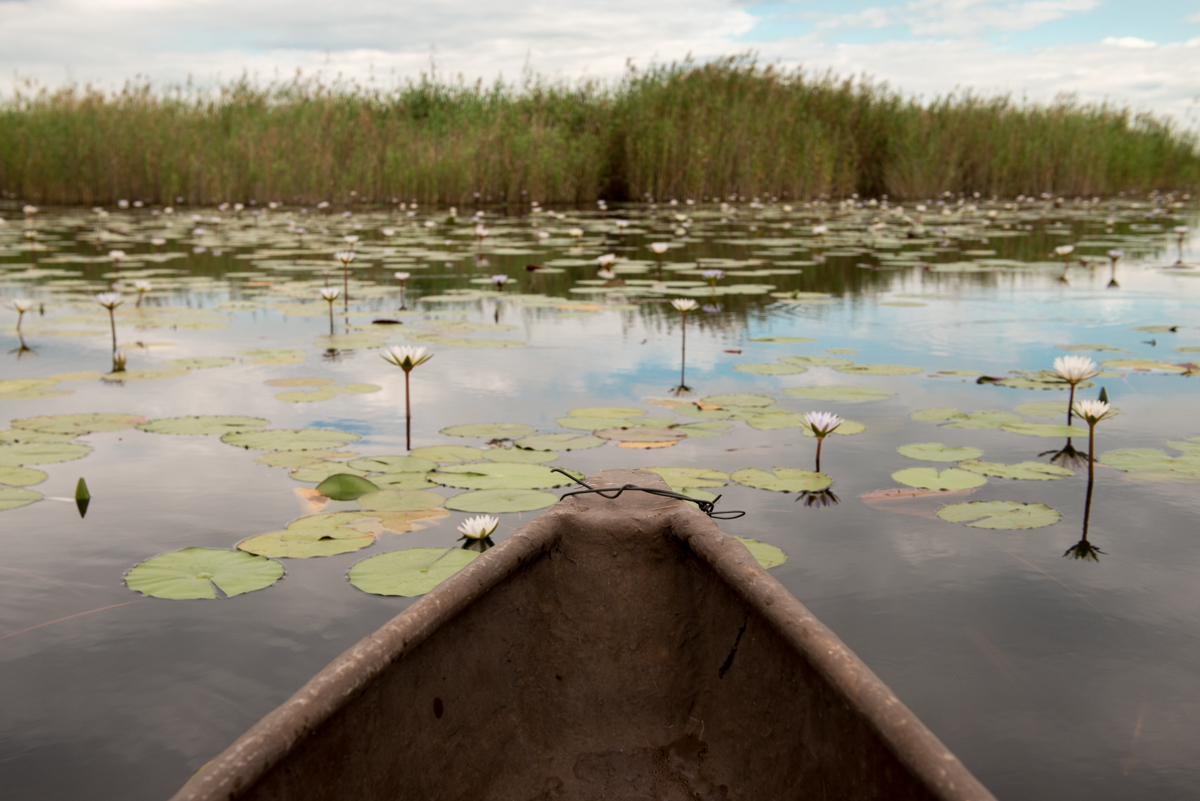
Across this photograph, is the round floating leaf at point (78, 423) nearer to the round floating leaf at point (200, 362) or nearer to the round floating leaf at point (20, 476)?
the round floating leaf at point (20, 476)

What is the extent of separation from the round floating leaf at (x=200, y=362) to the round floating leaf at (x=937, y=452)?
8.77 ft

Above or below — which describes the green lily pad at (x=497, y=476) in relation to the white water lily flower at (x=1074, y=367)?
below

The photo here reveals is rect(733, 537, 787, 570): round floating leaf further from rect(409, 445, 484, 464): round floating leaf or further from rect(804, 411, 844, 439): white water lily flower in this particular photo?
rect(409, 445, 484, 464): round floating leaf

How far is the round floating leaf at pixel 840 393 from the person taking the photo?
313cm

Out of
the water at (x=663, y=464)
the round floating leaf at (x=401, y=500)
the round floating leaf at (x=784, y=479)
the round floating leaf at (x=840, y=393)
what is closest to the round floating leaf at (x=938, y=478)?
the water at (x=663, y=464)

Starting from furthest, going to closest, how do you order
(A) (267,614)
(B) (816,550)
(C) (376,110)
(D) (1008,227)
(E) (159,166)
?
(C) (376,110)
(E) (159,166)
(D) (1008,227)
(B) (816,550)
(A) (267,614)

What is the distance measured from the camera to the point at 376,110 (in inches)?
638

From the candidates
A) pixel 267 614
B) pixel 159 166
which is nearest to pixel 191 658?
pixel 267 614

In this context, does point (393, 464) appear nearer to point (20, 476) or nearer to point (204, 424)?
point (204, 424)

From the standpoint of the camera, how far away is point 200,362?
3678 mm

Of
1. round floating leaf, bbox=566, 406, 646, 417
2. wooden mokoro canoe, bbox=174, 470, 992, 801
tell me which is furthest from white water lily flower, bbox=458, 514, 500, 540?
round floating leaf, bbox=566, 406, 646, 417

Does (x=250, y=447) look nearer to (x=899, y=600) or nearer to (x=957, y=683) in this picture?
(x=899, y=600)

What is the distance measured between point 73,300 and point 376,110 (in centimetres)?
1183

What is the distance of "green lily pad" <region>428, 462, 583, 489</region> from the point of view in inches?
88.5
